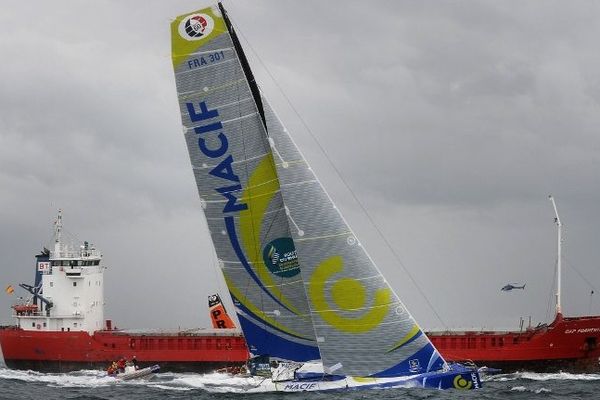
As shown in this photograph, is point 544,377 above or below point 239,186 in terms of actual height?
below

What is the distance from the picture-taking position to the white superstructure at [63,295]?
51.4 m

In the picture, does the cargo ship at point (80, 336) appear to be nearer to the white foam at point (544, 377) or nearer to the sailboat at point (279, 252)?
the white foam at point (544, 377)

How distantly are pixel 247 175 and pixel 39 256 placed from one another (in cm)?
2453

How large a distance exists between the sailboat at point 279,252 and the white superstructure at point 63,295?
65.9ft

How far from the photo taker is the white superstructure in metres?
51.4

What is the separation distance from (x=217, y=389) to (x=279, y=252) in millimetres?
6322

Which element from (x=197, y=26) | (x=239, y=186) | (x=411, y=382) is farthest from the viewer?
(x=239, y=186)

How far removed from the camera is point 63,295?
169 ft

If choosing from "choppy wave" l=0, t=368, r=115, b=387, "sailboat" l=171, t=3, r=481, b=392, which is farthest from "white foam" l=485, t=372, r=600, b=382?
"choppy wave" l=0, t=368, r=115, b=387

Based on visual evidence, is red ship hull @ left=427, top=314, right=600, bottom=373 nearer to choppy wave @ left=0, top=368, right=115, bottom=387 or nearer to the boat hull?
the boat hull

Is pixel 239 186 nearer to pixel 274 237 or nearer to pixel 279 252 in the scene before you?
pixel 274 237

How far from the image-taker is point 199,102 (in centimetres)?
3161

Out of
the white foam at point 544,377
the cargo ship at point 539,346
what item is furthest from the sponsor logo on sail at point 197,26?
the cargo ship at point 539,346

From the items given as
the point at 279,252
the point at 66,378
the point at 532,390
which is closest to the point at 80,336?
the point at 66,378
